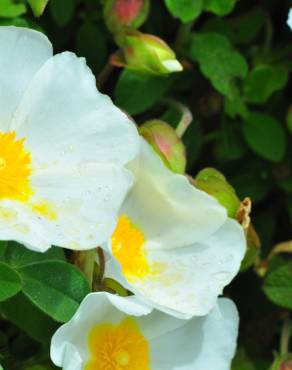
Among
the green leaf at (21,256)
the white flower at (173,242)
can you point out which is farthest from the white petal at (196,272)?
the green leaf at (21,256)

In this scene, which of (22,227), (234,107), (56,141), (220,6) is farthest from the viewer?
(234,107)

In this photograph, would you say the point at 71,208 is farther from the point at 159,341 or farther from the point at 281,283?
the point at 281,283

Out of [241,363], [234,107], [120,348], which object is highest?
[234,107]

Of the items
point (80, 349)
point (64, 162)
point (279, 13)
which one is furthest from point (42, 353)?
point (279, 13)

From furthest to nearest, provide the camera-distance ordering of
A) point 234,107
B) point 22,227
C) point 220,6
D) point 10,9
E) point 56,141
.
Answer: point 234,107, point 220,6, point 10,9, point 56,141, point 22,227

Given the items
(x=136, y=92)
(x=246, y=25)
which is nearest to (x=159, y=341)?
(x=136, y=92)

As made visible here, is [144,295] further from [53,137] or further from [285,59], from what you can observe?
[285,59]

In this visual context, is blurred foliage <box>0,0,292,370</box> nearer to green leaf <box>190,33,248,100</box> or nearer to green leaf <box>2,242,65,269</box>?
green leaf <box>190,33,248,100</box>
